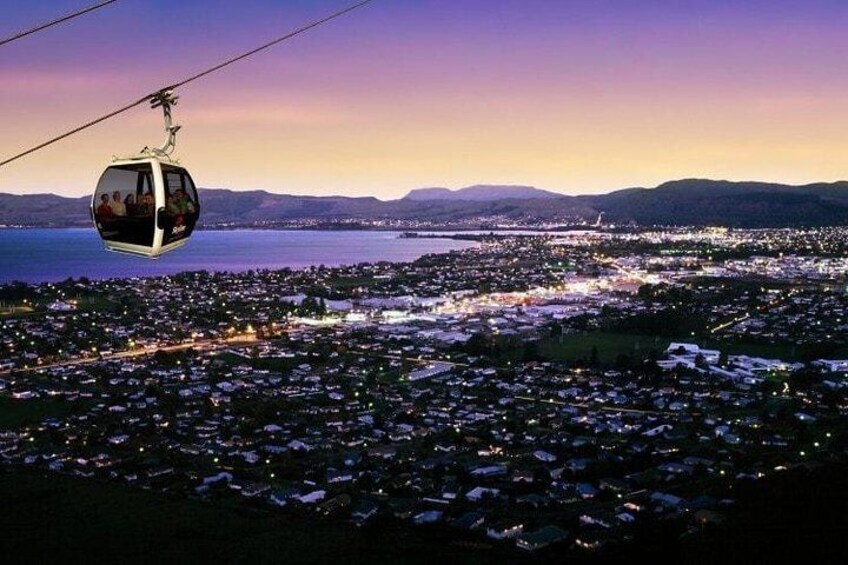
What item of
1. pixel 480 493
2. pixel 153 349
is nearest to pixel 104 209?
pixel 480 493

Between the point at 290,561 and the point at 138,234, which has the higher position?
the point at 138,234

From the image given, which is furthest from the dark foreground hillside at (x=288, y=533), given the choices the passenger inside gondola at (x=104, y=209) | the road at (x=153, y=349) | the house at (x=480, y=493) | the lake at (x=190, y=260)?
the lake at (x=190, y=260)

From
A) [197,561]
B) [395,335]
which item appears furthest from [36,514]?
[395,335]

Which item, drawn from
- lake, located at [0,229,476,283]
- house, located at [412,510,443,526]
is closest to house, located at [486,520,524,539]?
house, located at [412,510,443,526]

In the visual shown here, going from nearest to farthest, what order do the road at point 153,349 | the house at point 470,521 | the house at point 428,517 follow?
the house at point 470,521
the house at point 428,517
the road at point 153,349

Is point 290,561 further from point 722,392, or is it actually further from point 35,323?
point 35,323

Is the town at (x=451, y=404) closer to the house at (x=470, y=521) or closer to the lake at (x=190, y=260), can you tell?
the house at (x=470, y=521)
